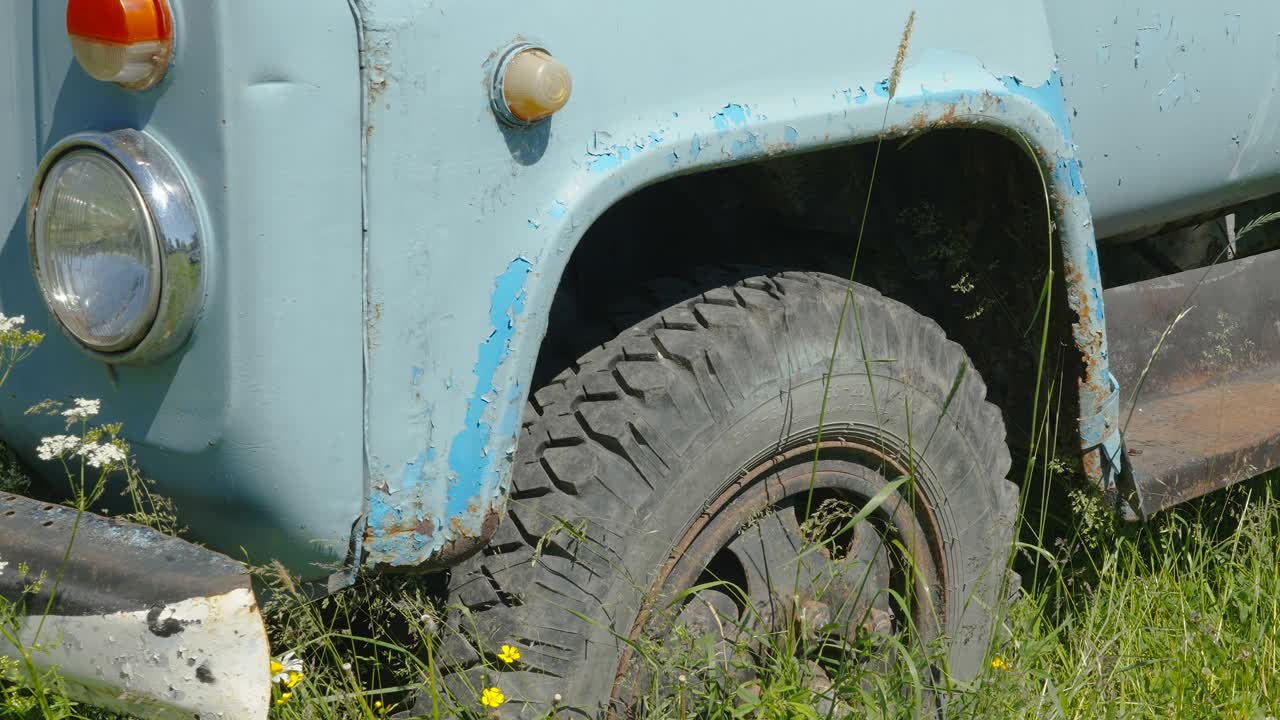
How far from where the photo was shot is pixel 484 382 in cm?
136

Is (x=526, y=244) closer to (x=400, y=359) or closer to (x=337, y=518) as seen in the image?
(x=400, y=359)

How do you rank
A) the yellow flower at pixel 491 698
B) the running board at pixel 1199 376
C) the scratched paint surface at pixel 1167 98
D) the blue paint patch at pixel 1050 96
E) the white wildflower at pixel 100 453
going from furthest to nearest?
the running board at pixel 1199 376, the scratched paint surface at pixel 1167 98, the blue paint patch at pixel 1050 96, the yellow flower at pixel 491 698, the white wildflower at pixel 100 453

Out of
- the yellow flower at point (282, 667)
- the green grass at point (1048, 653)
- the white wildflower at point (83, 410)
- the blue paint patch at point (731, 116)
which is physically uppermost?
the blue paint patch at point (731, 116)

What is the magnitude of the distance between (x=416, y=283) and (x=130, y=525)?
43 centimetres

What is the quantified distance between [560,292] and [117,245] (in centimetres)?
82

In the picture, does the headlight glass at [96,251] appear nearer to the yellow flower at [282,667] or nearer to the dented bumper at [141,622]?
the dented bumper at [141,622]

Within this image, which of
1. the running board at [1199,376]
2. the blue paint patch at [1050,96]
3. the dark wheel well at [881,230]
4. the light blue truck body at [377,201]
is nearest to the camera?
the light blue truck body at [377,201]

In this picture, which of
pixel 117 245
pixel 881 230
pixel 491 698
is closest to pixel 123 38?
pixel 117 245

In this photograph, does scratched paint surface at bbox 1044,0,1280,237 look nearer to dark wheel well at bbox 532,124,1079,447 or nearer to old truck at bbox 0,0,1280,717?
old truck at bbox 0,0,1280,717

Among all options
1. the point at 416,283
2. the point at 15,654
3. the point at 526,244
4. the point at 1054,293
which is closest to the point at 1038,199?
A: the point at 1054,293

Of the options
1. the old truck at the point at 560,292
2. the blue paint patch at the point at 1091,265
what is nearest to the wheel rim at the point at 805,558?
the old truck at the point at 560,292

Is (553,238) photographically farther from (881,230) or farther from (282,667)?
(881,230)

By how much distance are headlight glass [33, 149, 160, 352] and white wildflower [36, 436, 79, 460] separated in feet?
0.41

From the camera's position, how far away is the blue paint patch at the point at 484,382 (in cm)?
135
